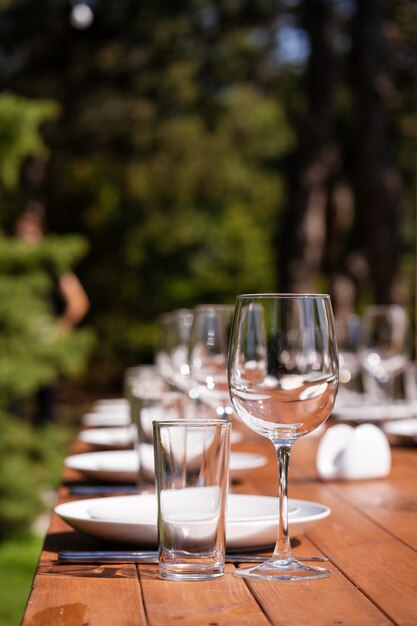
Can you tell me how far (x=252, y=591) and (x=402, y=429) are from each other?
141 cm

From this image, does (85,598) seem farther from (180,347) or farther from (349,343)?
(349,343)

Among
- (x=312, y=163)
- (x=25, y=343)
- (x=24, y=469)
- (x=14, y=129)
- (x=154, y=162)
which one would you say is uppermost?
(x=154, y=162)

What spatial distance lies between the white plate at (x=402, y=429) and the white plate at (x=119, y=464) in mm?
441

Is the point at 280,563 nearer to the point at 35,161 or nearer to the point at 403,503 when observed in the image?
the point at 403,503

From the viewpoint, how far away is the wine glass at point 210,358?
161 centimetres

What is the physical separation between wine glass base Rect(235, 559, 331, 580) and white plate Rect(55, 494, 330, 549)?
68mm

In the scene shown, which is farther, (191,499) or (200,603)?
(191,499)

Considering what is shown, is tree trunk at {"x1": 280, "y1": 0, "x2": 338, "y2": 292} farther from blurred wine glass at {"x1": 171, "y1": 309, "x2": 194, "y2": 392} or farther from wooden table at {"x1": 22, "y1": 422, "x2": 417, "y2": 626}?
wooden table at {"x1": 22, "y1": 422, "x2": 417, "y2": 626}

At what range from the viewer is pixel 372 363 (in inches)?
101

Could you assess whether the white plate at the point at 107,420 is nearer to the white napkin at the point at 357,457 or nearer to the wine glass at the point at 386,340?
the wine glass at the point at 386,340

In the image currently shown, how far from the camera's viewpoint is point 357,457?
1.80 meters

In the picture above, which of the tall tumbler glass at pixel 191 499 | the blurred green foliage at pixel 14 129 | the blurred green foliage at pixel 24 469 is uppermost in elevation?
the blurred green foliage at pixel 14 129

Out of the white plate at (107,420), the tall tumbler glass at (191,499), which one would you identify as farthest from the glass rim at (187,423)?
the white plate at (107,420)

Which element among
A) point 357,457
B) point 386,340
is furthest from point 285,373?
point 386,340
